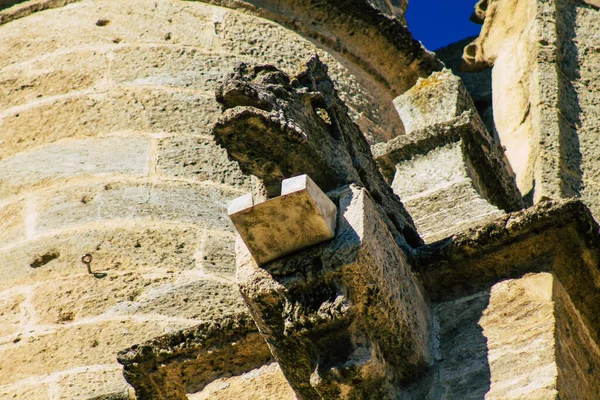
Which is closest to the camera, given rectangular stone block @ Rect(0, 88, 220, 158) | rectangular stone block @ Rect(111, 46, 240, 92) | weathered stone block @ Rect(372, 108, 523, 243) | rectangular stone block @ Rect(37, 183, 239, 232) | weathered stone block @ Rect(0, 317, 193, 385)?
weathered stone block @ Rect(0, 317, 193, 385)

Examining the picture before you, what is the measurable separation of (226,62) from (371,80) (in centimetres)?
130

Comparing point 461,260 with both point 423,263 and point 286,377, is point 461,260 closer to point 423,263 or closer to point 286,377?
point 423,263

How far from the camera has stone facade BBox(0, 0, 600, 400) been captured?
318 centimetres

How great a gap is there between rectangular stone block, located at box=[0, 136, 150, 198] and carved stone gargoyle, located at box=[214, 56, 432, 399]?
1382mm

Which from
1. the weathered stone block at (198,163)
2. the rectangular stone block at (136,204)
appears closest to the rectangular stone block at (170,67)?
the weathered stone block at (198,163)

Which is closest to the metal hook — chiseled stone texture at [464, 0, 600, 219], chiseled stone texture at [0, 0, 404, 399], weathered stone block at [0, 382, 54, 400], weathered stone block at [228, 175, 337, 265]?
chiseled stone texture at [0, 0, 404, 399]

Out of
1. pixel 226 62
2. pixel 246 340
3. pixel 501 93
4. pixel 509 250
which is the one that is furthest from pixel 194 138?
pixel 501 93

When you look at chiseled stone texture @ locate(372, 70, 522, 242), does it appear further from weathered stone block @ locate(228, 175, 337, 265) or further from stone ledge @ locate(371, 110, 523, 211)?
weathered stone block @ locate(228, 175, 337, 265)

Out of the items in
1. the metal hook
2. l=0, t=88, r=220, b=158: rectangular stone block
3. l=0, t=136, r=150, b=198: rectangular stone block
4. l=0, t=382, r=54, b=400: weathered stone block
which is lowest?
l=0, t=382, r=54, b=400: weathered stone block

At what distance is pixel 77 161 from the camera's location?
4.77m

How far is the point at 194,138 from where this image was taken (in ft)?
16.0

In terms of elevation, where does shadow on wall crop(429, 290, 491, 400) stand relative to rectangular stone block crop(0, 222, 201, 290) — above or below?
below

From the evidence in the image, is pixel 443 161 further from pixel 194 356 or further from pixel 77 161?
pixel 194 356

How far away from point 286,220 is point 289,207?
46 mm
